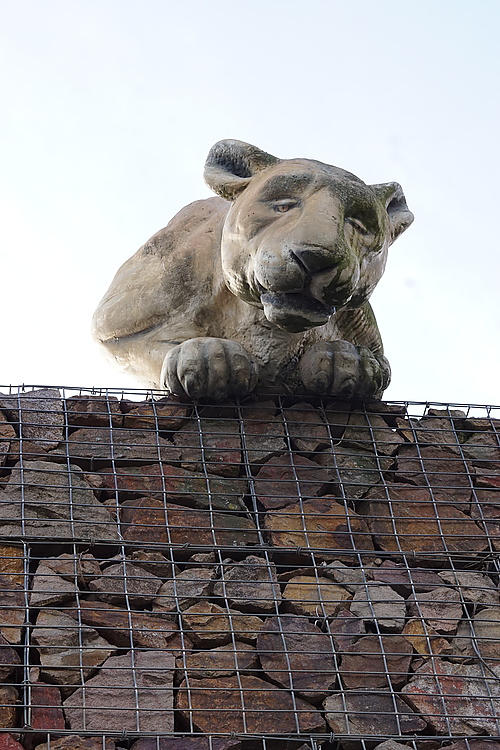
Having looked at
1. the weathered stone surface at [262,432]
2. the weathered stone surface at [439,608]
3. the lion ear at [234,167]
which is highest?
the lion ear at [234,167]

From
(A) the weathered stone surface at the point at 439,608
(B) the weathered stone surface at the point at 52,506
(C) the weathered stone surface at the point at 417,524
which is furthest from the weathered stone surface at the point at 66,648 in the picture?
(C) the weathered stone surface at the point at 417,524

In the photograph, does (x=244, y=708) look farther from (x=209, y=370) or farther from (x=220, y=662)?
(x=209, y=370)

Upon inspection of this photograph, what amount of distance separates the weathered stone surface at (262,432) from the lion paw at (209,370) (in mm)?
106

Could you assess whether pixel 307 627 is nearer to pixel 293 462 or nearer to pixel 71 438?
pixel 293 462

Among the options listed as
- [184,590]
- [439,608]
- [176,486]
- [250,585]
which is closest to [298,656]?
[250,585]

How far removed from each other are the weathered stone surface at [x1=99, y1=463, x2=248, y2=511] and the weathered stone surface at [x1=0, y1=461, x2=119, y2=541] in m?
0.11

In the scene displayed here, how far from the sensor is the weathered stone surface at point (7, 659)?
3996 millimetres

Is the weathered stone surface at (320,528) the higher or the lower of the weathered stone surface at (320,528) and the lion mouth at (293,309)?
the lower

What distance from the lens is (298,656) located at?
4320mm

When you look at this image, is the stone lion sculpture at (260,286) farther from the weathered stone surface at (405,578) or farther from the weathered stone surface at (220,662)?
the weathered stone surface at (220,662)

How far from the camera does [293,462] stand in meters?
5.15

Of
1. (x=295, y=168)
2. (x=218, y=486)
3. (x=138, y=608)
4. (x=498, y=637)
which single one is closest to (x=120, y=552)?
(x=138, y=608)

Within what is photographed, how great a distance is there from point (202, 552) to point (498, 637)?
1034 millimetres

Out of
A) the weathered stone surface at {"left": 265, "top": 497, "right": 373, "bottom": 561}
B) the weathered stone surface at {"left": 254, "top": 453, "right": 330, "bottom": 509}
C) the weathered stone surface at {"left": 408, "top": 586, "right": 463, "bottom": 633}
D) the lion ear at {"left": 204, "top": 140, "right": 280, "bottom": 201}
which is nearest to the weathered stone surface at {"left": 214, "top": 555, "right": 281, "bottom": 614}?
the weathered stone surface at {"left": 265, "top": 497, "right": 373, "bottom": 561}
